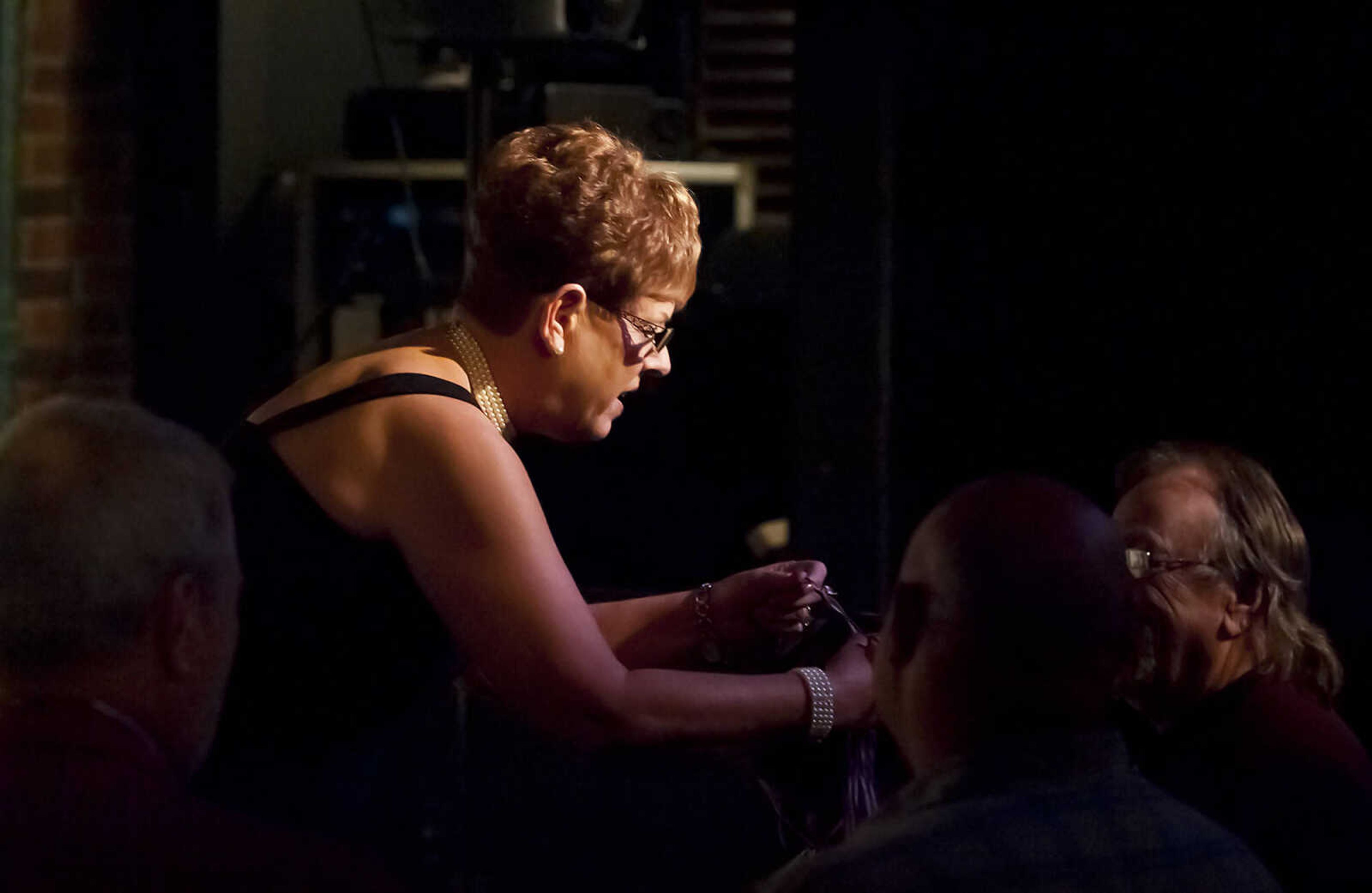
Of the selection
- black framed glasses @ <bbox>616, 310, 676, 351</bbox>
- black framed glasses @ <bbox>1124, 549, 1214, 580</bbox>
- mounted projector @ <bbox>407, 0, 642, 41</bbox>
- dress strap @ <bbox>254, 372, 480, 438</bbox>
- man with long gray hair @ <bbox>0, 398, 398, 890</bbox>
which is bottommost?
black framed glasses @ <bbox>1124, 549, 1214, 580</bbox>

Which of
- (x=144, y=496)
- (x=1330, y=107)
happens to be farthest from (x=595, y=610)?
(x=1330, y=107)

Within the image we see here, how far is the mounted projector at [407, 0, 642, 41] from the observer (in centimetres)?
311

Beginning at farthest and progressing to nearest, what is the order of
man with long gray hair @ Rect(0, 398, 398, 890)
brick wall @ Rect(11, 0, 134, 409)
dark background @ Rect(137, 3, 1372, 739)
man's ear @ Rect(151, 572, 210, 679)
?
brick wall @ Rect(11, 0, 134, 409) → dark background @ Rect(137, 3, 1372, 739) → man's ear @ Rect(151, 572, 210, 679) → man with long gray hair @ Rect(0, 398, 398, 890)

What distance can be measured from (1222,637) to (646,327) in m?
0.73

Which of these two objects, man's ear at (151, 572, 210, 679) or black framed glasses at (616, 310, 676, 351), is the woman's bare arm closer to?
black framed glasses at (616, 310, 676, 351)

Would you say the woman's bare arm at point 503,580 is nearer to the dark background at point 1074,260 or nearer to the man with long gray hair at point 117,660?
the man with long gray hair at point 117,660

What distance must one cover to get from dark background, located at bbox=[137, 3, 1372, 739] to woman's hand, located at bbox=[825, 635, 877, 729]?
1105 millimetres

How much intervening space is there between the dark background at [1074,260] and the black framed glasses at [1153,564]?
84 cm

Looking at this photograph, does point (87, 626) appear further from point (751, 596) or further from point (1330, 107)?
point (1330, 107)

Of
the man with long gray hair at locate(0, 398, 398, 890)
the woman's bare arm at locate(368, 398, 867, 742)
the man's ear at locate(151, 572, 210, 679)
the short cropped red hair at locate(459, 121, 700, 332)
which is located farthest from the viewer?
the short cropped red hair at locate(459, 121, 700, 332)

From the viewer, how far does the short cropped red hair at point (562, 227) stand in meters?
1.73

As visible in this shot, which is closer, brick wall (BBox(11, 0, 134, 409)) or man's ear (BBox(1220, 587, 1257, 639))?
man's ear (BBox(1220, 587, 1257, 639))

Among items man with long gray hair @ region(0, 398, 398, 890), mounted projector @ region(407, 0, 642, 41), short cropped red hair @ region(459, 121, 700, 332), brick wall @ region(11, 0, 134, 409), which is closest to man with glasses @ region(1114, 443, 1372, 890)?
short cropped red hair @ region(459, 121, 700, 332)

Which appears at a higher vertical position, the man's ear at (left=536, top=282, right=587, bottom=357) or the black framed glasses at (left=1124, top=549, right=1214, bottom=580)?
the man's ear at (left=536, top=282, right=587, bottom=357)
